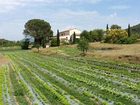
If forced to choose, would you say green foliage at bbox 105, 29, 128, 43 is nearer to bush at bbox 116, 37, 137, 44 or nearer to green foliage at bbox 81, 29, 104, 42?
bush at bbox 116, 37, 137, 44

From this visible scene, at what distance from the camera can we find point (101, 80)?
114 ft

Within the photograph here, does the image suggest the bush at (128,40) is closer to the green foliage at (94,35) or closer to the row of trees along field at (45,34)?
the row of trees along field at (45,34)

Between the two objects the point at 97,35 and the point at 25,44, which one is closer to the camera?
the point at 97,35

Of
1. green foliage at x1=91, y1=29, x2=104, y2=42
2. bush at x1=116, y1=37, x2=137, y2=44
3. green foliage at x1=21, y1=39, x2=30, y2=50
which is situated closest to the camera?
bush at x1=116, y1=37, x2=137, y2=44

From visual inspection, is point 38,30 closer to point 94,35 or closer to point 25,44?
point 25,44

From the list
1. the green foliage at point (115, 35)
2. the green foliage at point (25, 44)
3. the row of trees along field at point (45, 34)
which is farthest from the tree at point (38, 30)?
the green foliage at point (115, 35)

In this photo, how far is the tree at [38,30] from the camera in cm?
15112

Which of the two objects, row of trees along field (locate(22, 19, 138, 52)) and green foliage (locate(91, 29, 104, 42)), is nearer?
row of trees along field (locate(22, 19, 138, 52))

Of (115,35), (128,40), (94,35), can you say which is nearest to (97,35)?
(94,35)

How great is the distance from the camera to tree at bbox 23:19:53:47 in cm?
15112

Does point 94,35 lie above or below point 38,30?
below

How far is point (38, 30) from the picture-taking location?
6073 inches

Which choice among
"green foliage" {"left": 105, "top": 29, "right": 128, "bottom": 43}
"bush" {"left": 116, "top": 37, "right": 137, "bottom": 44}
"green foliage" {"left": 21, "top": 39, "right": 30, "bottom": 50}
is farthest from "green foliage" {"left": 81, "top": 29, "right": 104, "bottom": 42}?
"bush" {"left": 116, "top": 37, "right": 137, "bottom": 44}

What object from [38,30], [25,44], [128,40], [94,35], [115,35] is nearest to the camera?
[128,40]
